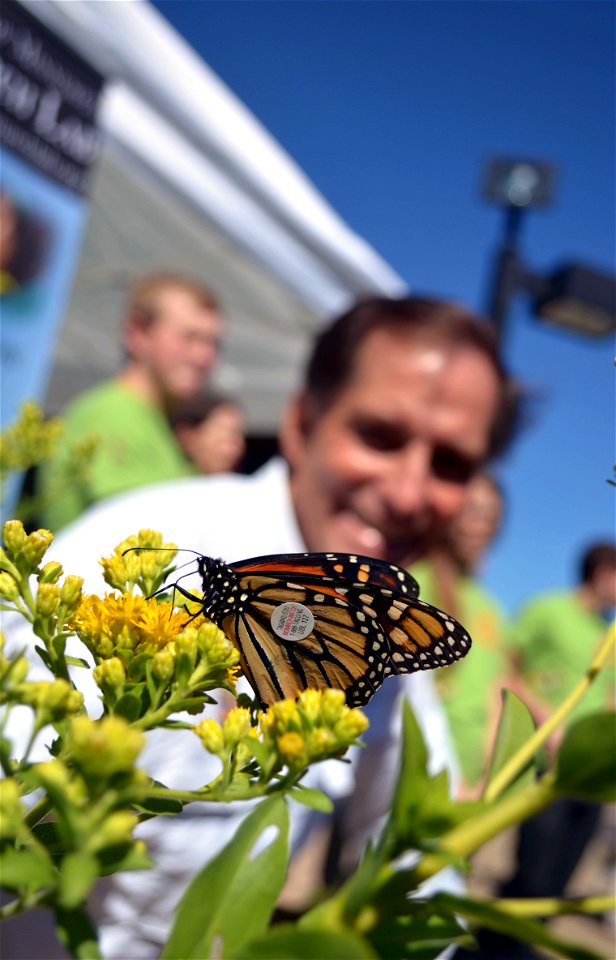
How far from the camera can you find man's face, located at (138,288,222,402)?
77.4 inches

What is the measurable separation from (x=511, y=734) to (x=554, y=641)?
262cm

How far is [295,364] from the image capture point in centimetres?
293

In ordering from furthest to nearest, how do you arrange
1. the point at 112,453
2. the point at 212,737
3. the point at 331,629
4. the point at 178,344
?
the point at 178,344
the point at 112,453
the point at 331,629
the point at 212,737

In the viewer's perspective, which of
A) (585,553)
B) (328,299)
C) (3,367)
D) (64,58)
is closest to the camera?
(3,367)

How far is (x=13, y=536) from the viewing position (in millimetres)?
293

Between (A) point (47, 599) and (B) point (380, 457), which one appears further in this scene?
(B) point (380, 457)

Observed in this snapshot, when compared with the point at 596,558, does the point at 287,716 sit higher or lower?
lower

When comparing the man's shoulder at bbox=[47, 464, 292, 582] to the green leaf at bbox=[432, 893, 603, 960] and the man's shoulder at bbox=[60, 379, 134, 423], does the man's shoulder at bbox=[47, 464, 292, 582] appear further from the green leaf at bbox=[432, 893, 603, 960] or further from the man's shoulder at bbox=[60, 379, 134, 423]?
the man's shoulder at bbox=[60, 379, 134, 423]

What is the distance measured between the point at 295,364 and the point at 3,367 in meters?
1.58

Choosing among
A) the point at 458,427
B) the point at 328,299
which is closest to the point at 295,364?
the point at 328,299

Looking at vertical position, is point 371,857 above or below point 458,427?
below

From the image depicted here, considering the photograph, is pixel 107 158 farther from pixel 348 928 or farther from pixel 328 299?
pixel 348 928

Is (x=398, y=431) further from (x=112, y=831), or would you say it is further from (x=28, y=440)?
(x=112, y=831)

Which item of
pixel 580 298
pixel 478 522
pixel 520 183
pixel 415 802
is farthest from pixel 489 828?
pixel 520 183
